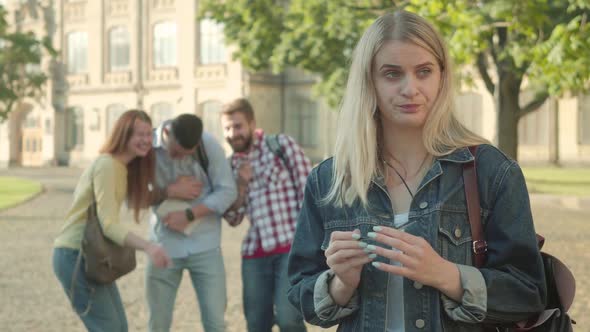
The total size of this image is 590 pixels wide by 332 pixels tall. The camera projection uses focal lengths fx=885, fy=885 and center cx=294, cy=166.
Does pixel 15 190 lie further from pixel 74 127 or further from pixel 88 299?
pixel 88 299

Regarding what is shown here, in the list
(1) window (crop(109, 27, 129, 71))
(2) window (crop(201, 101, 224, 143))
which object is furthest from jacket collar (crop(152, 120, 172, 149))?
(1) window (crop(109, 27, 129, 71))

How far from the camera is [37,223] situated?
1759cm

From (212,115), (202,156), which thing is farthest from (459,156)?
(212,115)

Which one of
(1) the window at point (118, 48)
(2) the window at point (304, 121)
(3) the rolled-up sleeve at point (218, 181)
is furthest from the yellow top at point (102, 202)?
(1) the window at point (118, 48)

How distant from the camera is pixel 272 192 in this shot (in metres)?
5.82

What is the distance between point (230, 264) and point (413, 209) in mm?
9234

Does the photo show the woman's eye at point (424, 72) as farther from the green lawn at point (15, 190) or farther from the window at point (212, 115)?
the window at point (212, 115)

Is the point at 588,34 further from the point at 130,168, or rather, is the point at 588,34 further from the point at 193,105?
the point at 193,105

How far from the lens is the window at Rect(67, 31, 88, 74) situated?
4744 centimetres

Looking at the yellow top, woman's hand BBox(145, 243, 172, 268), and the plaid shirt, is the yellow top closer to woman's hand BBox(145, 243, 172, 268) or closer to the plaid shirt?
woman's hand BBox(145, 243, 172, 268)

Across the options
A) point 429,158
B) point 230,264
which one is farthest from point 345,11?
point 429,158

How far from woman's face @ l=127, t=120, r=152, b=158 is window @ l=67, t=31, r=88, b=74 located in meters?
43.7

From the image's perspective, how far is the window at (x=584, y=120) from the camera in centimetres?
3562

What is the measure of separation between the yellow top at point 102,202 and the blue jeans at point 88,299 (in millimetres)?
85
